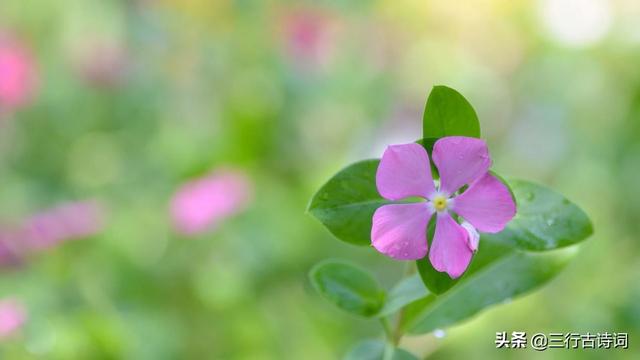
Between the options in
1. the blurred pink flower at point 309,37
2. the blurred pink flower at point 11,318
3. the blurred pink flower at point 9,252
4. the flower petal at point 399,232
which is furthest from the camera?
the blurred pink flower at point 309,37

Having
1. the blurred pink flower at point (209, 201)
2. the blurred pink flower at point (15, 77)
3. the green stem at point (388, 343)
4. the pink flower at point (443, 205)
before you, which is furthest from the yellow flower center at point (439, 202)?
the blurred pink flower at point (15, 77)

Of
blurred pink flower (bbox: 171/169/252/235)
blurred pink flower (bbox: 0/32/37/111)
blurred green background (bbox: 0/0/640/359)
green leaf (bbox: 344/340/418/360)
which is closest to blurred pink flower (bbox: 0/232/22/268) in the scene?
blurred green background (bbox: 0/0/640/359)

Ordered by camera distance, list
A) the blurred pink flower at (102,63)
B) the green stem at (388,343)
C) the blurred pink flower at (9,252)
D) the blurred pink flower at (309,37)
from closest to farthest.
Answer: the green stem at (388,343) → the blurred pink flower at (9,252) → the blurred pink flower at (309,37) → the blurred pink flower at (102,63)

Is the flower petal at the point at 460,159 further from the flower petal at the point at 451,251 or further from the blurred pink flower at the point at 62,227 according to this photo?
the blurred pink flower at the point at 62,227

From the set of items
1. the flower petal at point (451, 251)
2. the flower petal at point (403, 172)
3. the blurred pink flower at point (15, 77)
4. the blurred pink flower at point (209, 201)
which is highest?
the blurred pink flower at point (15, 77)

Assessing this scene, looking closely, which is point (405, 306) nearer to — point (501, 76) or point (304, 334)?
point (304, 334)
